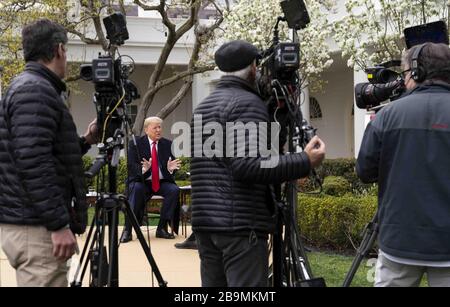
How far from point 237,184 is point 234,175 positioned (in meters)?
0.06

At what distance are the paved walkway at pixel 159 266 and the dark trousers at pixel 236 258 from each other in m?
2.05

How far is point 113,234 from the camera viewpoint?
4.37 metres

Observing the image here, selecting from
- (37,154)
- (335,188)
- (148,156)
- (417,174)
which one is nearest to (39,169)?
(37,154)

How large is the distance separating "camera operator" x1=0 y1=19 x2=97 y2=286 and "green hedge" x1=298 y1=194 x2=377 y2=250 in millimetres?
4901

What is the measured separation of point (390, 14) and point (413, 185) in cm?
656

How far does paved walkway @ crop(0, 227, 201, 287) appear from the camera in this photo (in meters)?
6.09

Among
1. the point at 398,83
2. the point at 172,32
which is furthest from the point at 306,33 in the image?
the point at 398,83

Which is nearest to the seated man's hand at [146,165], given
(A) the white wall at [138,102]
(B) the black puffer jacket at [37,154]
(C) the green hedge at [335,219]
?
(C) the green hedge at [335,219]

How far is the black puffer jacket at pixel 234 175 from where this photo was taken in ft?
11.0

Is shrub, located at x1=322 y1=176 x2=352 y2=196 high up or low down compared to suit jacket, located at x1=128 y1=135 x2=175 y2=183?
down

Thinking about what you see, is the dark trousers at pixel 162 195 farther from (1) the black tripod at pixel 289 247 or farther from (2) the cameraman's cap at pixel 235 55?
Answer: (2) the cameraman's cap at pixel 235 55

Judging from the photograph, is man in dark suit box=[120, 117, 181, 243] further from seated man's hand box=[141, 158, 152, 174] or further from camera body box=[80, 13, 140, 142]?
camera body box=[80, 13, 140, 142]

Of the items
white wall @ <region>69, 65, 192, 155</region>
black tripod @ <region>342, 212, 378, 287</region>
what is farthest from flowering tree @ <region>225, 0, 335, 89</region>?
white wall @ <region>69, 65, 192, 155</region>
